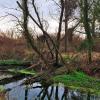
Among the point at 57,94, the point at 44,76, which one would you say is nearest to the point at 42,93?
the point at 57,94

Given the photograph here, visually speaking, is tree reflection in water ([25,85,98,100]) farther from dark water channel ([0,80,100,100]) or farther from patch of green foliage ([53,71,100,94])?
patch of green foliage ([53,71,100,94])

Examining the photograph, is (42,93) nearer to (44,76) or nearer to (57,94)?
(57,94)

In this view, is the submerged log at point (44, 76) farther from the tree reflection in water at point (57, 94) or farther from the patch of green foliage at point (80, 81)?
the tree reflection in water at point (57, 94)

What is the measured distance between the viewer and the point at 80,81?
80.4ft

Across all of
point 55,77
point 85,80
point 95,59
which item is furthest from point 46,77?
point 95,59

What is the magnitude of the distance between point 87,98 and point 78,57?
1475 cm

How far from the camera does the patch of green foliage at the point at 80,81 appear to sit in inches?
895

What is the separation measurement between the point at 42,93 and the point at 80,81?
4.21 metres

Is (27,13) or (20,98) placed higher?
(27,13)

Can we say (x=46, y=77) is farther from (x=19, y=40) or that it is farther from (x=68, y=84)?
(x=19, y=40)

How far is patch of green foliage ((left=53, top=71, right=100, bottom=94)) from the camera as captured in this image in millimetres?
22734

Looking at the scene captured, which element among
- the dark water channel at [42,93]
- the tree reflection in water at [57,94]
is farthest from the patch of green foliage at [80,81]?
the tree reflection in water at [57,94]

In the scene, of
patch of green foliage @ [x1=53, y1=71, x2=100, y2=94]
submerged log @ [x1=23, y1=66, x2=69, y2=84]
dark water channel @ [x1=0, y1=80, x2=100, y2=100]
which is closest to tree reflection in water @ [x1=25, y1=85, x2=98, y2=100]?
dark water channel @ [x1=0, y1=80, x2=100, y2=100]

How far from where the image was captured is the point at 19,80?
2605 cm
